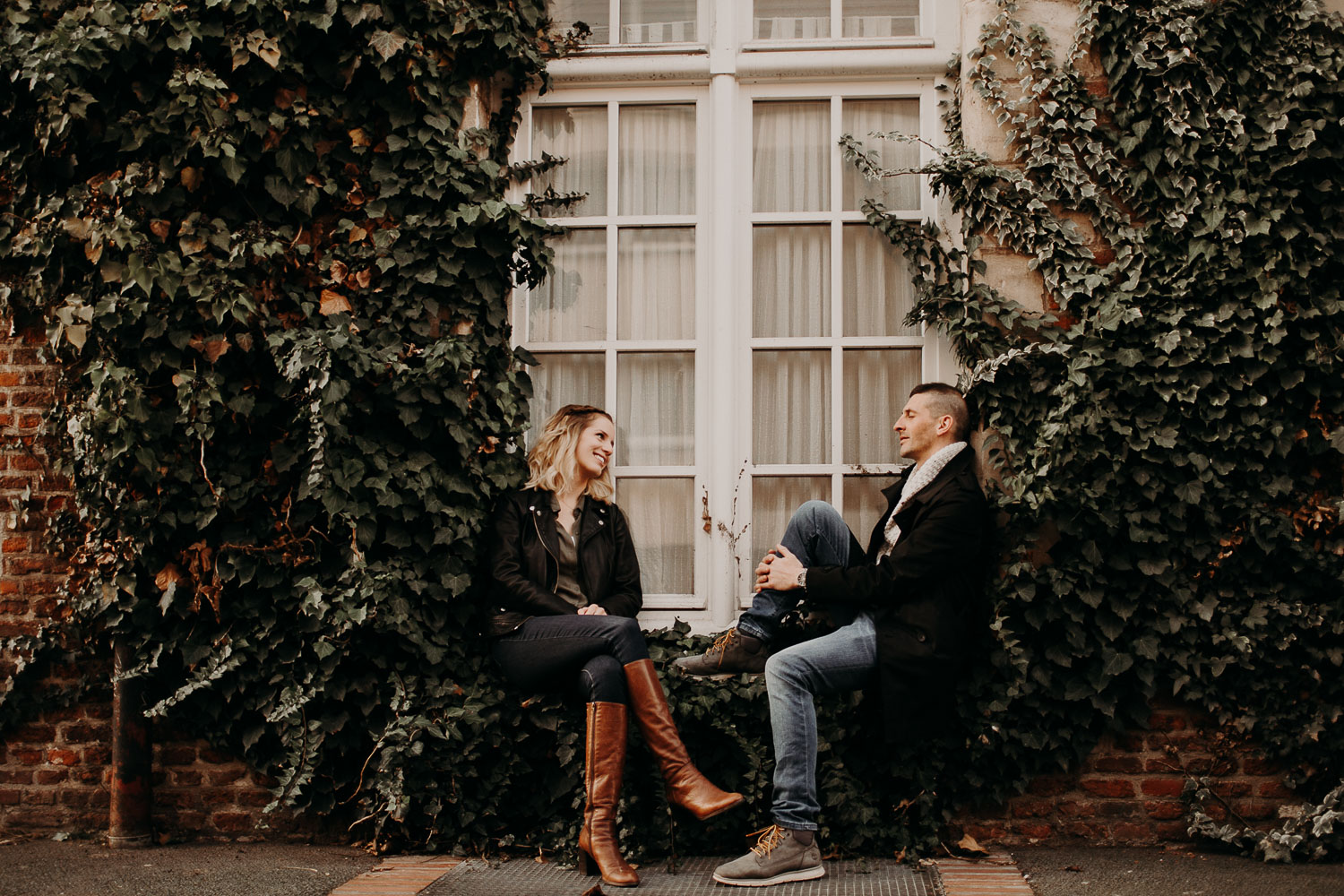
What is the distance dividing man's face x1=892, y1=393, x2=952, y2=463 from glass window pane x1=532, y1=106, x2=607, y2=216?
1640 mm

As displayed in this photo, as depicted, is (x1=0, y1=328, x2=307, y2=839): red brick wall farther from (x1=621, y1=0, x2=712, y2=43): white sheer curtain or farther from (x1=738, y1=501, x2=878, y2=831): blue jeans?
(x1=621, y1=0, x2=712, y2=43): white sheer curtain

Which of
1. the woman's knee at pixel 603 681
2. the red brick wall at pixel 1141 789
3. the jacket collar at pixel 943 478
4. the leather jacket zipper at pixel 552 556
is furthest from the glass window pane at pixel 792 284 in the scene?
the red brick wall at pixel 1141 789

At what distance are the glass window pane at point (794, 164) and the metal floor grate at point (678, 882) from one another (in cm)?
266

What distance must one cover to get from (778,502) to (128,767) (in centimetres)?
277

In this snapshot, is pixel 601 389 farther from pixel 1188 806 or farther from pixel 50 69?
pixel 1188 806

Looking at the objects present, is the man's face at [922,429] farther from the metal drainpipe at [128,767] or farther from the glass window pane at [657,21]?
the metal drainpipe at [128,767]

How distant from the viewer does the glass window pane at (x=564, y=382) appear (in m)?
4.61

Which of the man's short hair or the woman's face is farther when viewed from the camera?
the woman's face


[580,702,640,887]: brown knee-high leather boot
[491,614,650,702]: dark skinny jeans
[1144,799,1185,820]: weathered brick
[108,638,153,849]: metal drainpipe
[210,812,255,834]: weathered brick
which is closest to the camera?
[580,702,640,887]: brown knee-high leather boot

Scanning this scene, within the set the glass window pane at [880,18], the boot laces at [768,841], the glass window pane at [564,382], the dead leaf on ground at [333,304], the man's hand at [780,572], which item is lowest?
the boot laces at [768,841]

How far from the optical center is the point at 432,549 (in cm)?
416

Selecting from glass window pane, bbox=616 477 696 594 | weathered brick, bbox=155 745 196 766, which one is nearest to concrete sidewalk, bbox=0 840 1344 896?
weathered brick, bbox=155 745 196 766

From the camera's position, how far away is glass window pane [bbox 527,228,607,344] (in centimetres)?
463

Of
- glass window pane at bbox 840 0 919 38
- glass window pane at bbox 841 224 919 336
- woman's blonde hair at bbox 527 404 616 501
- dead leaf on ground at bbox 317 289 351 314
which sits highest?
glass window pane at bbox 840 0 919 38
